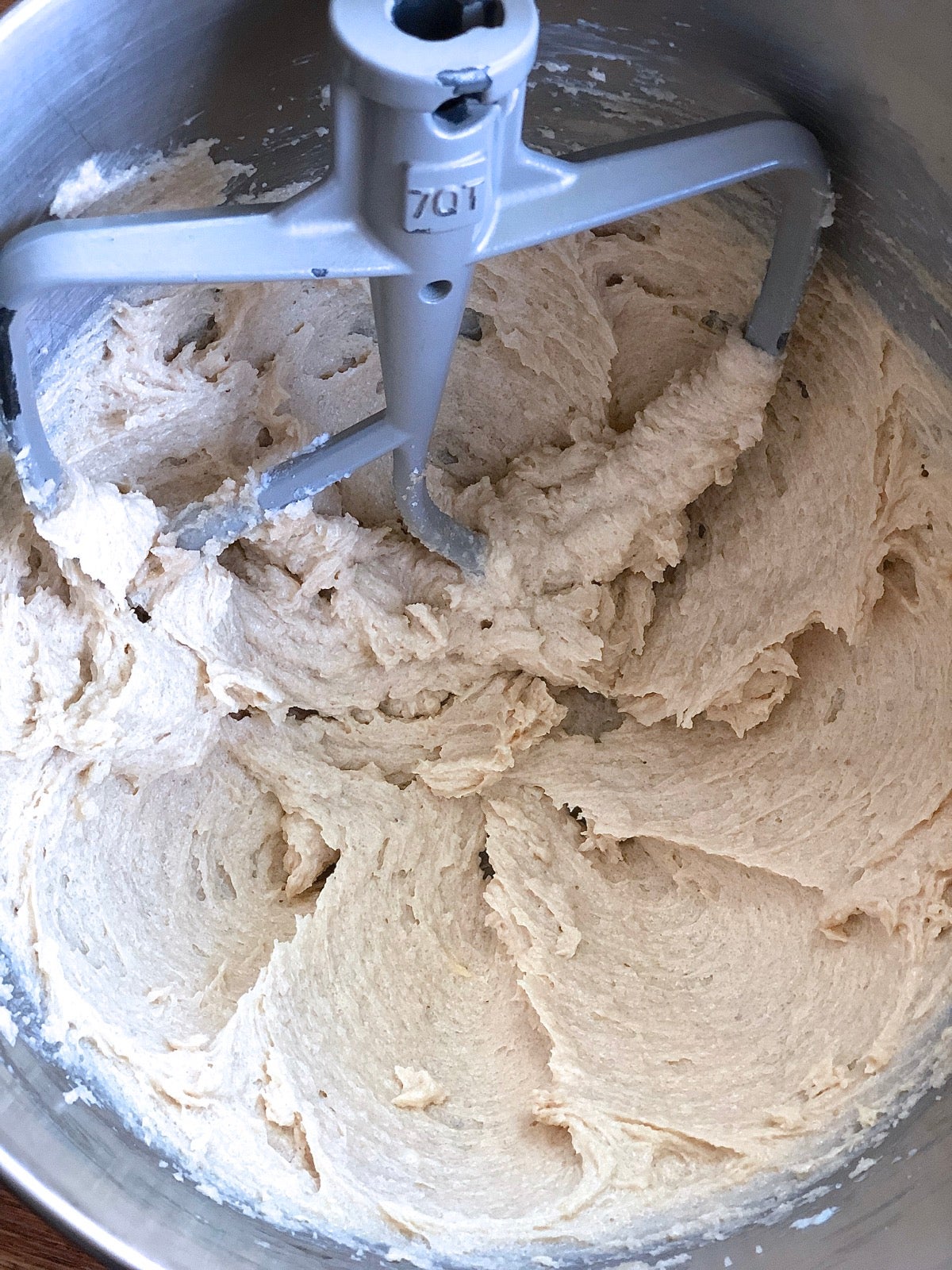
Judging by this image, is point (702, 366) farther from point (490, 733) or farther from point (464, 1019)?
point (464, 1019)

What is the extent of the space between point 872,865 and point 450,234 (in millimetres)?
750

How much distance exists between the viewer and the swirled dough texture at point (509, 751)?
102 centimetres

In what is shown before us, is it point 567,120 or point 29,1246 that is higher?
point 567,120

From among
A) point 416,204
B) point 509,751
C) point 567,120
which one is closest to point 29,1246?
point 509,751

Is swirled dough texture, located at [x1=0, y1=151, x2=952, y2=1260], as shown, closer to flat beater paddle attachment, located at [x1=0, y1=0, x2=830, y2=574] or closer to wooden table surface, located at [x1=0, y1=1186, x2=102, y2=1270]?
flat beater paddle attachment, located at [x1=0, y1=0, x2=830, y2=574]

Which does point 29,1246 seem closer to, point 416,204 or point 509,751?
point 509,751

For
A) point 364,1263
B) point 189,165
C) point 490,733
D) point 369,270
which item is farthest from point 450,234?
point 364,1263

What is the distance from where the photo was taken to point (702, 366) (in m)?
1.13

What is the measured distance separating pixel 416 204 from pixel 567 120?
1.16ft

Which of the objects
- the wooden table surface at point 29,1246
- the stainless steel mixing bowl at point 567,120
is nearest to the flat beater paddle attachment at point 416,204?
the stainless steel mixing bowl at point 567,120

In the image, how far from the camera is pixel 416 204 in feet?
2.54

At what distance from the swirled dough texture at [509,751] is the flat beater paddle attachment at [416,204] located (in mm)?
140

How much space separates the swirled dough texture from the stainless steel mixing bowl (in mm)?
50

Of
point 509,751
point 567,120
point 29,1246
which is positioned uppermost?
point 567,120
